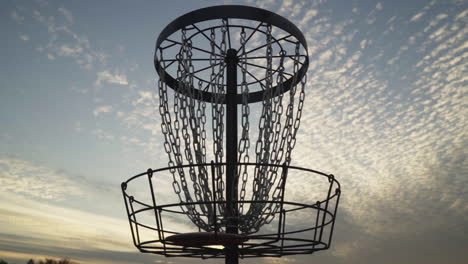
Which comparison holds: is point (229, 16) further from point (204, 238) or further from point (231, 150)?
point (204, 238)

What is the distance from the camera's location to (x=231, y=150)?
146 inches

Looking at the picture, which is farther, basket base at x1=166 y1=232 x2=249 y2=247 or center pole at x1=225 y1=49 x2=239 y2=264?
center pole at x1=225 y1=49 x2=239 y2=264

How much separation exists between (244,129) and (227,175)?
17.7 inches

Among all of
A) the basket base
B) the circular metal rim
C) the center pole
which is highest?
the circular metal rim

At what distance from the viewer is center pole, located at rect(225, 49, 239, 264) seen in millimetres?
3402

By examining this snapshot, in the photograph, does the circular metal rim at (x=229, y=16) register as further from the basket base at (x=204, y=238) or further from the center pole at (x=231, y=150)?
the basket base at (x=204, y=238)

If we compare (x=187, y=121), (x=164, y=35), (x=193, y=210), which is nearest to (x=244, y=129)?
(x=187, y=121)

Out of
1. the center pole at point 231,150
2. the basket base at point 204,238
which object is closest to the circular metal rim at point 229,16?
the center pole at point 231,150

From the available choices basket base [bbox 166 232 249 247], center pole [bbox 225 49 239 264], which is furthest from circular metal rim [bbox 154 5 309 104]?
basket base [bbox 166 232 249 247]

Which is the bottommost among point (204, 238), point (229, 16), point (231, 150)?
point (204, 238)

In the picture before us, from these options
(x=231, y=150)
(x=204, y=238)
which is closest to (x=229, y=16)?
(x=231, y=150)

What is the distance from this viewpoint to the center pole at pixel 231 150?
134 inches

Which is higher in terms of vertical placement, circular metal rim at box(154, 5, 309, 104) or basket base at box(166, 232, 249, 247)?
circular metal rim at box(154, 5, 309, 104)

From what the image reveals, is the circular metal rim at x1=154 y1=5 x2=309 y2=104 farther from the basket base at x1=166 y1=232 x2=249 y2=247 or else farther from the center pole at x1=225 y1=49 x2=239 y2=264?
the basket base at x1=166 y1=232 x2=249 y2=247
